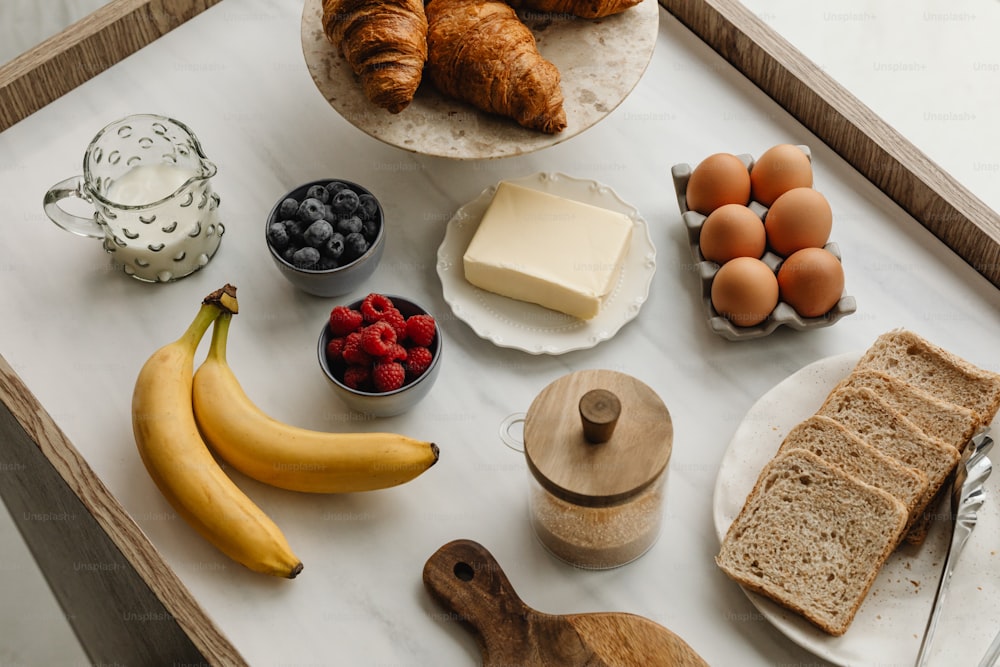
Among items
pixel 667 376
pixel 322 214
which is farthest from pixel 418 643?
pixel 322 214

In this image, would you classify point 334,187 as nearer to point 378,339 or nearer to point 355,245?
point 355,245

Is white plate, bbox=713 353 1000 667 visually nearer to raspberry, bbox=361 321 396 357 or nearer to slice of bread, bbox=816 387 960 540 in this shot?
slice of bread, bbox=816 387 960 540

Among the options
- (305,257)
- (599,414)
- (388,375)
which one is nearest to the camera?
(599,414)

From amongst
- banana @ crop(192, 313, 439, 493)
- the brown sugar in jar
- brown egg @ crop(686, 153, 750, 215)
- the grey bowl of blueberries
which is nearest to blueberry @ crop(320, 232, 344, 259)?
the grey bowl of blueberries

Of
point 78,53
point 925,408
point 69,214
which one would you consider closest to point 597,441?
point 925,408

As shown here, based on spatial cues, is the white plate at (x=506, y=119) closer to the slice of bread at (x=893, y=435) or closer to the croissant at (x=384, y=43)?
the croissant at (x=384, y=43)

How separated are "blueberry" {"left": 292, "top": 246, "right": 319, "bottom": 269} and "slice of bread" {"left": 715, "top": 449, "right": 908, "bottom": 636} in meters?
0.65

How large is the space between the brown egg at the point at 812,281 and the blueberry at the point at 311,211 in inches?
25.2

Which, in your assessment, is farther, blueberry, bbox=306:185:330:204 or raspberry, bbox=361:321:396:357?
blueberry, bbox=306:185:330:204

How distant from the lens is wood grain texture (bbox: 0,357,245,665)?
Answer: 3.60 ft

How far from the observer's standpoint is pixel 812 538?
1.11 meters

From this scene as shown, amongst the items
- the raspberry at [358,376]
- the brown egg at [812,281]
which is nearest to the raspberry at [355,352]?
the raspberry at [358,376]

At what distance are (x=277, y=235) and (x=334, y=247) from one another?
80 mm

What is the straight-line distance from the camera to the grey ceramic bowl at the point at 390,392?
47.2 inches
